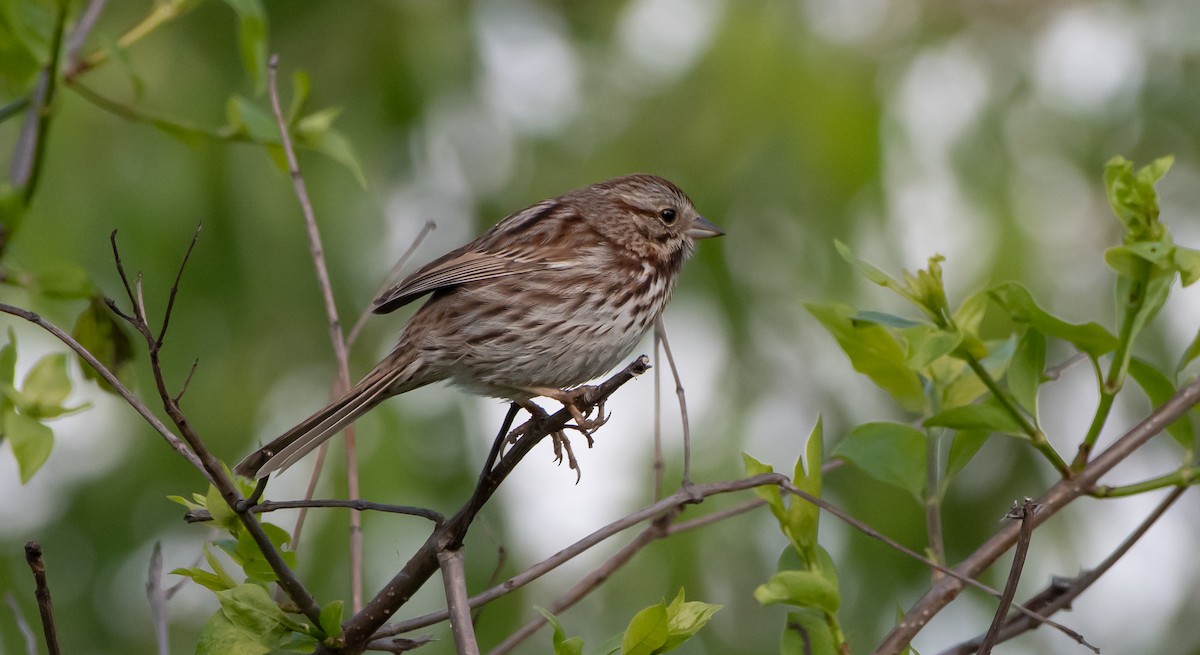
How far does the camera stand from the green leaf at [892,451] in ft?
9.46

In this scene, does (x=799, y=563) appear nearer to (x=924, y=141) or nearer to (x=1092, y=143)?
(x=924, y=141)

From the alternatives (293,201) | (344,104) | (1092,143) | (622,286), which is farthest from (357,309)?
(1092,143)

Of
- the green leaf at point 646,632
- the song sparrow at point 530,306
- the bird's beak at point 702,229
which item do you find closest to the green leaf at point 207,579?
A: the green leaf at point 646,632

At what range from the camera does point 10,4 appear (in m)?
2.73

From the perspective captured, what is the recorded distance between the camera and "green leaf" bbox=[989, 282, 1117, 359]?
264 centimetres

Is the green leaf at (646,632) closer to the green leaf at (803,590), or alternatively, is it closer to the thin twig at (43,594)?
the green leaf at (803,590)

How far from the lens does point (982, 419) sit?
2.70 meters

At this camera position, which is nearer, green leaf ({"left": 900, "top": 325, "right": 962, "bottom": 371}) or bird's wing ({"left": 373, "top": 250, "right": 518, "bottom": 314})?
green leaf ({"left": 900, "top": 325, "right": 962, "bottom": 371})

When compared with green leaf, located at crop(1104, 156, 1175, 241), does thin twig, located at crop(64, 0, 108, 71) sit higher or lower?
higher

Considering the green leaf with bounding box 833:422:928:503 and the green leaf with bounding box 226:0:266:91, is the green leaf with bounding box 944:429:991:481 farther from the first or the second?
the green leaf with bounding box 226:0:266:91

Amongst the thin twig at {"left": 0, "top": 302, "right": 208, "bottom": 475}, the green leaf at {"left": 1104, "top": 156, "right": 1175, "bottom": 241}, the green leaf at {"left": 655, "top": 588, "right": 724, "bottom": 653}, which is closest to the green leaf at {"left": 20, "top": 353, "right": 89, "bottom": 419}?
the thin twig at {"left": 0, "top": 302, "right": 208, "bottom": 475}

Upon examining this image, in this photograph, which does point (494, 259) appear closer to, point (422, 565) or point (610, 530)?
point (422, 565)

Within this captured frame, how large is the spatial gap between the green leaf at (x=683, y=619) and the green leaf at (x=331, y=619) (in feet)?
1.98

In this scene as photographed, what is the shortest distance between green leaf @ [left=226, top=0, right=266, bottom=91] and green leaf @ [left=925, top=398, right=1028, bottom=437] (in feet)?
5.88
